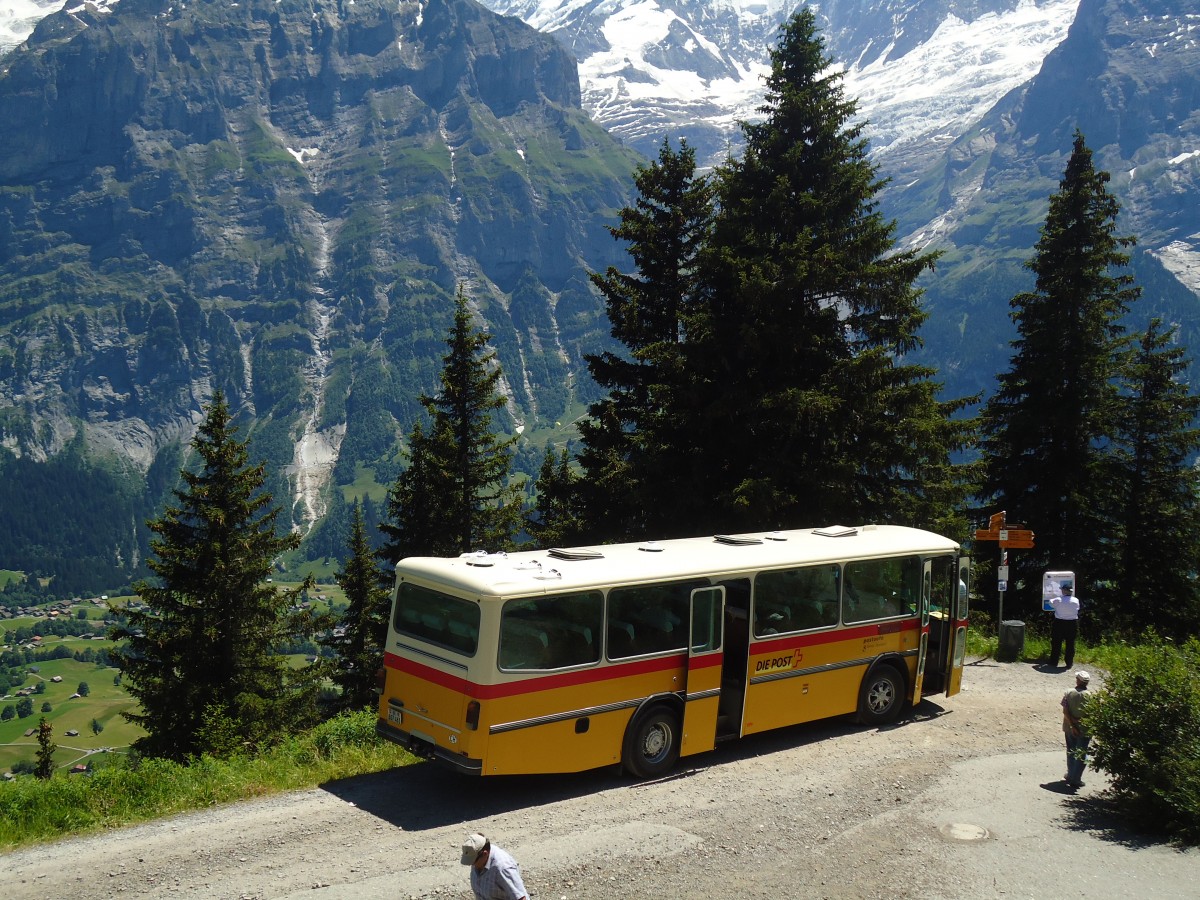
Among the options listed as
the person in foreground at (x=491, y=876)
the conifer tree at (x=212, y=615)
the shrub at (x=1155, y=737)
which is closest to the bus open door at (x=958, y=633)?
the shrub at (x=1155, y=737)

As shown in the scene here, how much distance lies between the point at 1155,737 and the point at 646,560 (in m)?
7.70

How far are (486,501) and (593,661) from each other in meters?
27.0

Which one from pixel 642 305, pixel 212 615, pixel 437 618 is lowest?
pixel 212 615

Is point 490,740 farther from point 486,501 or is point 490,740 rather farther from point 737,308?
point 486,501

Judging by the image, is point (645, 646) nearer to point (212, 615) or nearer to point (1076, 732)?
point (1076, 732)

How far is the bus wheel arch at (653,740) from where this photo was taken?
15.8 meters

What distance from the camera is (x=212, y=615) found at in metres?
31.8

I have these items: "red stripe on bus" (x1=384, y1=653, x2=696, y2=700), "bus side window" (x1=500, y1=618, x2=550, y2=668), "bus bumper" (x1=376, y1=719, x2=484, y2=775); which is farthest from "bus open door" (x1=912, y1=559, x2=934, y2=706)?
"bus bumper" (x1=376, y1=719, x2=484, y2=775)

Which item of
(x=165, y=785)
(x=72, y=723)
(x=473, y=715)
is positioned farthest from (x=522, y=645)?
(x=72, y=723)

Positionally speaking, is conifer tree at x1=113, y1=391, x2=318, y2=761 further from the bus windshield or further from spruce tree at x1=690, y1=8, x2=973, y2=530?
the bus windshield

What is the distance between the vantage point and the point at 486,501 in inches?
1649

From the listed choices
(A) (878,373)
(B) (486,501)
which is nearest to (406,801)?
(A) (878,373)

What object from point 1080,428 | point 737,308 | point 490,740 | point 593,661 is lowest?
point 490,740

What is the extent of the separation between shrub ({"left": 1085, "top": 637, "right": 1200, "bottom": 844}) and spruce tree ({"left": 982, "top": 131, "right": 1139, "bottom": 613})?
2428cm
